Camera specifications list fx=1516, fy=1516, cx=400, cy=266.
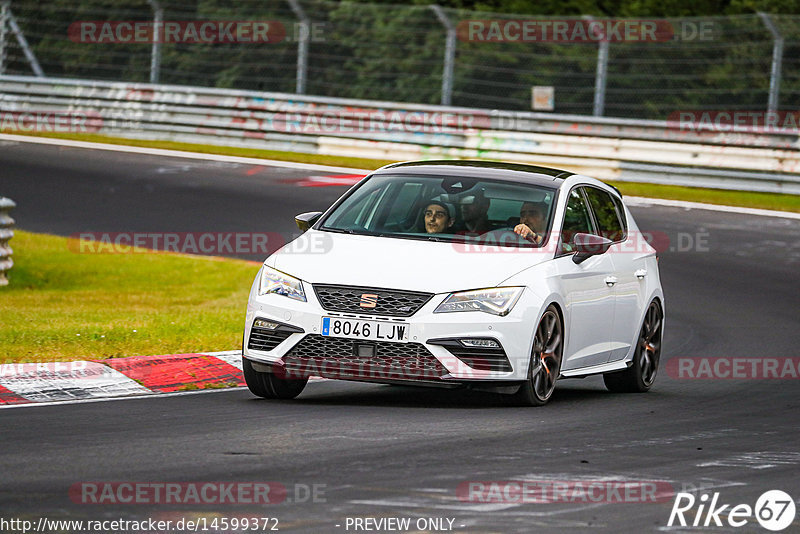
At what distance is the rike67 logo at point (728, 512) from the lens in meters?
6.36

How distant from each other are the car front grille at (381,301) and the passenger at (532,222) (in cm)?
120

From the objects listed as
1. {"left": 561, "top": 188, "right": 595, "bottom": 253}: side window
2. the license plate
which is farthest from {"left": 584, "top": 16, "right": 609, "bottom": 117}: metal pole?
the license plate

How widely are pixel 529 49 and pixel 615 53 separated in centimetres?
167

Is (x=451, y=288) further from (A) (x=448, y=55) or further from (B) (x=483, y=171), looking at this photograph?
(A) (x=448, y=55)

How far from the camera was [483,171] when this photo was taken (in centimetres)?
1046

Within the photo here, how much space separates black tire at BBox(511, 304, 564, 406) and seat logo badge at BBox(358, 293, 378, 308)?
105 cm

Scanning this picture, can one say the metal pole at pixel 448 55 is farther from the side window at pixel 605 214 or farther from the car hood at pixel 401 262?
the car hood at pixel 401 262

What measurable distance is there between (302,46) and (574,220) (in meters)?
17.9

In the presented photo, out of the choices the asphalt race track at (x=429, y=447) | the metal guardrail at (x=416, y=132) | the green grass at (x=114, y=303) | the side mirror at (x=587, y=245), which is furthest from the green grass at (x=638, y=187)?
the side mirror at (x=587, y=245)

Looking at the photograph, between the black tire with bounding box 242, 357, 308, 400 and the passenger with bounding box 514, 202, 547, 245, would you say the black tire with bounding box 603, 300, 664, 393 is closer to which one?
the passenger with bounding box 514, 202, 547, 245

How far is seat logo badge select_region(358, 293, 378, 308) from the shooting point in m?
Answer: 8.97

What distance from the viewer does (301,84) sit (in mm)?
27922

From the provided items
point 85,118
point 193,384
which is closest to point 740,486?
point 193,384

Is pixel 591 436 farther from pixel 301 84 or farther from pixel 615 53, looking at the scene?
pixel 301 84
